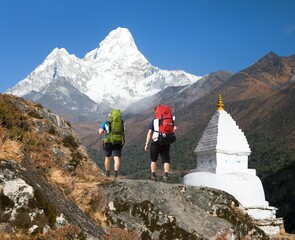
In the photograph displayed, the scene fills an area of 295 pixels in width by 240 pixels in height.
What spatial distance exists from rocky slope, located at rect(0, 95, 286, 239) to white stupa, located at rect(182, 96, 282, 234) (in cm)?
1399

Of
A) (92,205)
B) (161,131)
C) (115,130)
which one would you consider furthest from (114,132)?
(92,205)

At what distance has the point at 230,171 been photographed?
25703 millimetres

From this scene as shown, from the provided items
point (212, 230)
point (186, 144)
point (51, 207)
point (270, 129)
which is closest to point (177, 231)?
point (212, 230)

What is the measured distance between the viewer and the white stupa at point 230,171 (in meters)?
24.3

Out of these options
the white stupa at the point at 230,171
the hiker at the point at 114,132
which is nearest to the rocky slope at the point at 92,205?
the hiker at the point at 114,132

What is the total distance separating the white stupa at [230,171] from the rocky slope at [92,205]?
14.0m

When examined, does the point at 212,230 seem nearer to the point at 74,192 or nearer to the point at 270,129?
the point at 74,192

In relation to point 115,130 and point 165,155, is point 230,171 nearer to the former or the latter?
point 165,155

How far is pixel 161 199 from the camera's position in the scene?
9.50m

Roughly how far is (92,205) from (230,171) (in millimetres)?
17531

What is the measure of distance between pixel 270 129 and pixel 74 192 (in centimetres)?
13926

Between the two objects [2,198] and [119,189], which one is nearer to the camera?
[2,198]

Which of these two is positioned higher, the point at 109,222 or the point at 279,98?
the point at 279,98

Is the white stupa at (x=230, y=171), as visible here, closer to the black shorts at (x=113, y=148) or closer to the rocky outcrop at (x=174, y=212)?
the black shorts at (x=113, y=148)
